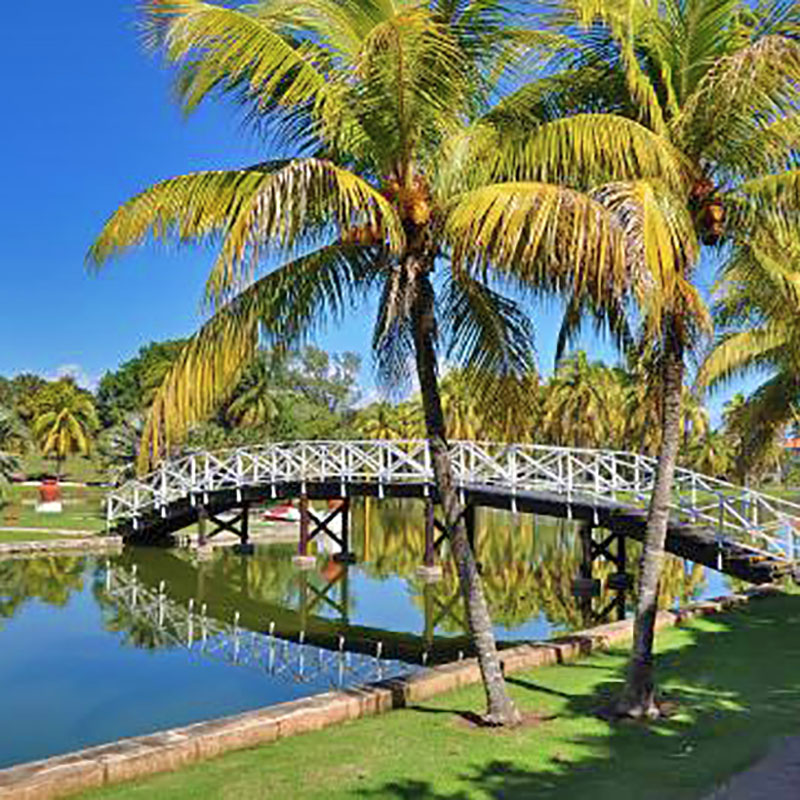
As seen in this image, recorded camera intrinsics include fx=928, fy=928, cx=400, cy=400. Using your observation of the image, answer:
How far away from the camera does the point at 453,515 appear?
9.36m

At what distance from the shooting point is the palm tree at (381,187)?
721 centimetres

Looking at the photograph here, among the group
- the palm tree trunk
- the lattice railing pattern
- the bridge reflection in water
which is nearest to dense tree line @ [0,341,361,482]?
the bridge reflection in water

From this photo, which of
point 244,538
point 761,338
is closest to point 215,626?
point 244,538

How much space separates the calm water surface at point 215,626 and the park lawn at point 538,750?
5.75 meters

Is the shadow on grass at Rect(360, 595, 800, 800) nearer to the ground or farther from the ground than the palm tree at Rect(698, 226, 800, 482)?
nearer to the ground

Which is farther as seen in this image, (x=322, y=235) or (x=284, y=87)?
(x=322, y=235)

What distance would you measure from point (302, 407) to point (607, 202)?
74598 mm

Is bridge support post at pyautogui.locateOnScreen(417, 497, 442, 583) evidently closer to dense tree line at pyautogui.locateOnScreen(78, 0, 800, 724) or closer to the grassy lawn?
the grassy lawn

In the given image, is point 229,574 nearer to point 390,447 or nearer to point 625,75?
point 390,447

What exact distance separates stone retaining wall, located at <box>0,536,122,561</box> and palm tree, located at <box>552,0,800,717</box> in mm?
27081

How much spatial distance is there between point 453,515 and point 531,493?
15.4 meters

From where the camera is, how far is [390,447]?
2992cm

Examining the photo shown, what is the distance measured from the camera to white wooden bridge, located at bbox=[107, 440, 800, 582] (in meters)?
18.0

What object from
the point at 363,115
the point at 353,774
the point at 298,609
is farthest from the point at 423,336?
the point at 298,609
